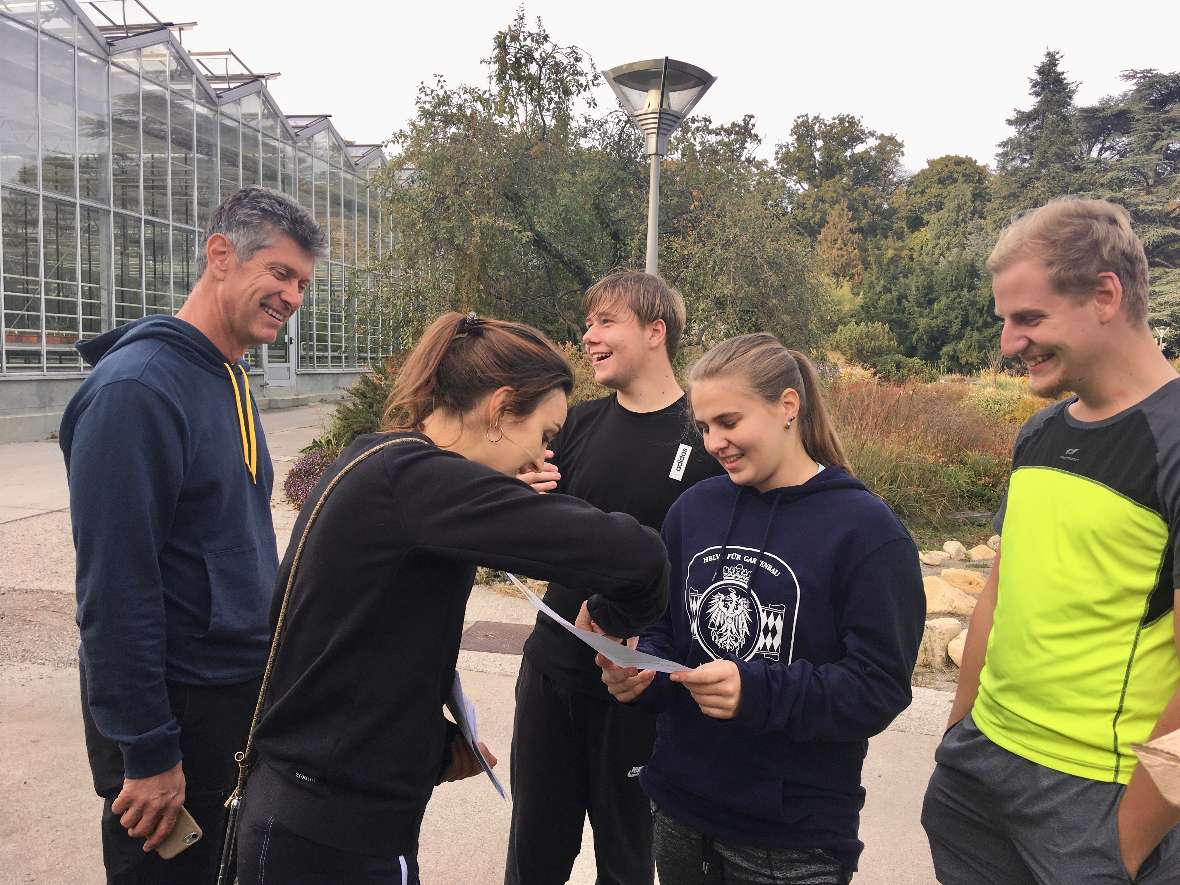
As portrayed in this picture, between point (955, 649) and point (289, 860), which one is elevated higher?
point (289, 860)

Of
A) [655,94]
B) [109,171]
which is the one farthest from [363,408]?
[109,171]

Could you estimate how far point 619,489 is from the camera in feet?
8.84

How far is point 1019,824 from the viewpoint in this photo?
1791mm

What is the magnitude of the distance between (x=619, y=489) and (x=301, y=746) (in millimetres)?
1369

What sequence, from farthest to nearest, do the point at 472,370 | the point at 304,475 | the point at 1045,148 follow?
the point at 1045,148 < the point at 304,475 < the point at 472,370

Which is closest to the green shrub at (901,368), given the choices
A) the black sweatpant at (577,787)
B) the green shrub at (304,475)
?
the green shrub at (304,475)

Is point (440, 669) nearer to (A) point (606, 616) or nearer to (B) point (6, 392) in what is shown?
(A) point (606, 616)

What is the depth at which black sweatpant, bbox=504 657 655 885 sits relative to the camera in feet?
8.18

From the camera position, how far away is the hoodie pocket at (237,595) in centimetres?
215

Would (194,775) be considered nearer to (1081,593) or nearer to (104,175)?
(1081,593)

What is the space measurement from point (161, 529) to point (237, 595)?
0.27m

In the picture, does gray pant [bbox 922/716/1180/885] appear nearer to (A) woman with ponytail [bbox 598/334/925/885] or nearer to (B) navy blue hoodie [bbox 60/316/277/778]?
(A) woman with ponytail [bbox 598/334/925/885]

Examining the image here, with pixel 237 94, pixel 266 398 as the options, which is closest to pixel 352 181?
pixel 237 94

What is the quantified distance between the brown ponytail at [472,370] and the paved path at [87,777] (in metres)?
2.14
